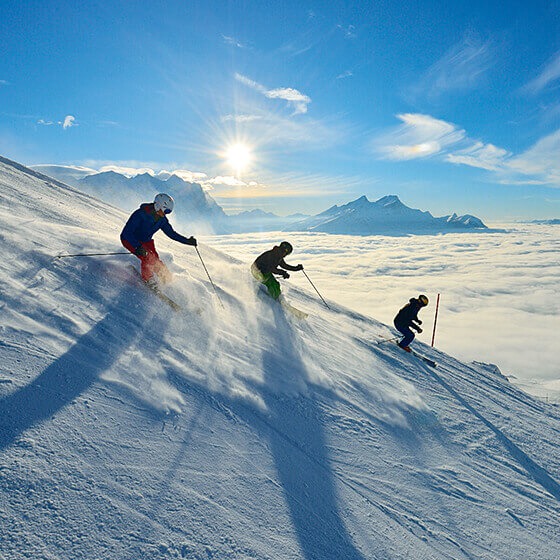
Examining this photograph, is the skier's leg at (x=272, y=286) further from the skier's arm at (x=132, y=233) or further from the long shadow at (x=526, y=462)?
the long shadow at (x=526, y=462)

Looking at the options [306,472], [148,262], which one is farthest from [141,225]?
[306,472]

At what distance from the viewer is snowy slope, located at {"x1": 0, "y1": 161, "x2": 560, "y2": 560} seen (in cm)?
265

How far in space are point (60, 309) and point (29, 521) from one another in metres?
3.16

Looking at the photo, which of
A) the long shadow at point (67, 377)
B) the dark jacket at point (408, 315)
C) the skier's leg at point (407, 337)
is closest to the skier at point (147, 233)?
the long shadow at point (67, 377)

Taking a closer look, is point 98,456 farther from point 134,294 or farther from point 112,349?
point 134,294

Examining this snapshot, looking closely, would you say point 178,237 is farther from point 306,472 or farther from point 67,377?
point 306,472

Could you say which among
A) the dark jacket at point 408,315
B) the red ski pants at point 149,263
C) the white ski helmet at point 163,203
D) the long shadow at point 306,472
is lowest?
the long shadow at point 306,472

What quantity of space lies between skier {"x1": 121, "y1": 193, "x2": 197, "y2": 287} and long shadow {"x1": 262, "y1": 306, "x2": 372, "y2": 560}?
9.99 ft

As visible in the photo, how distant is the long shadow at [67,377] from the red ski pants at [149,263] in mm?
1437

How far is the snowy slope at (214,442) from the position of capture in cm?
265

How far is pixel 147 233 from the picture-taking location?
6965 millimetres

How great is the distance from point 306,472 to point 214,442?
1.20 meters

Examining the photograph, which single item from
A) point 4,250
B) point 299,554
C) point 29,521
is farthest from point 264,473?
point 4,250

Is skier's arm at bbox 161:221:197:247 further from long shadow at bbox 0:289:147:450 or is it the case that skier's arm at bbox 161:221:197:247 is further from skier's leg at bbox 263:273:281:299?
skier's leg at bbox 263:273:281:299
